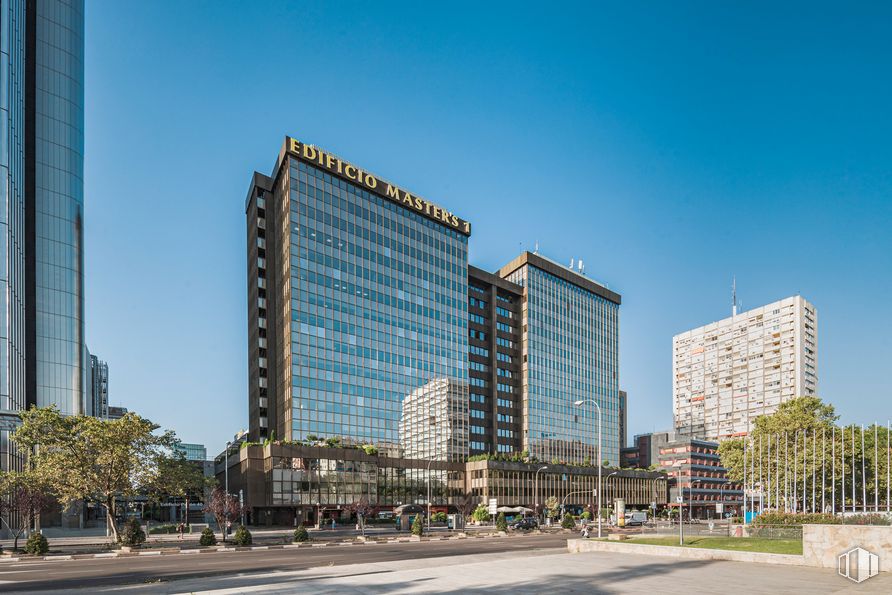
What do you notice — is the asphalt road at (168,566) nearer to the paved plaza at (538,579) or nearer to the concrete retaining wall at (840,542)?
the paved plaza at (538,579)

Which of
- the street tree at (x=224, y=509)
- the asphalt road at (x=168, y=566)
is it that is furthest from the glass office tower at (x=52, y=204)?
the asphalt road at (x=168, y=566)

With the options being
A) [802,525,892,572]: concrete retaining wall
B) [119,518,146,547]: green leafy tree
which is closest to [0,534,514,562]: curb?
[119,518,146,547]: green leafy tree

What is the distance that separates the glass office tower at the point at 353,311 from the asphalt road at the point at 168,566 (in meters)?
55.8

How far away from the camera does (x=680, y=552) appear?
3738 centimetres

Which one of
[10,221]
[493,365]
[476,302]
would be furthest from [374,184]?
[10,221]

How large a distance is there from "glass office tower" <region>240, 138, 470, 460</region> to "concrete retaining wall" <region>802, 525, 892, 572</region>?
79.4 m

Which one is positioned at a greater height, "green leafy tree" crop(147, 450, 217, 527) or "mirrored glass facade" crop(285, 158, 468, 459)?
"mirrored glass facade" crop(285, 158, 468, 459)

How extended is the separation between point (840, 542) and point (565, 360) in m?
128

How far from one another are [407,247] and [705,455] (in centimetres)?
10530

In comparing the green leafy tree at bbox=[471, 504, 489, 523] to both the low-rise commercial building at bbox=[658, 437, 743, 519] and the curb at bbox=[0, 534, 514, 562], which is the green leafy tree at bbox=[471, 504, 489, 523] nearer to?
the curb at bbox=[0, 534, 514, 562]

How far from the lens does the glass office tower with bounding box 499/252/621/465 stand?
14950 cm

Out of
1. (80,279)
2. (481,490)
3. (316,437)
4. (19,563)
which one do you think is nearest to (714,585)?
(19,563)

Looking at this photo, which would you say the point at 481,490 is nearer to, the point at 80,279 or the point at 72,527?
the point at 72,527

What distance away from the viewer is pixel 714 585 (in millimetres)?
25625
